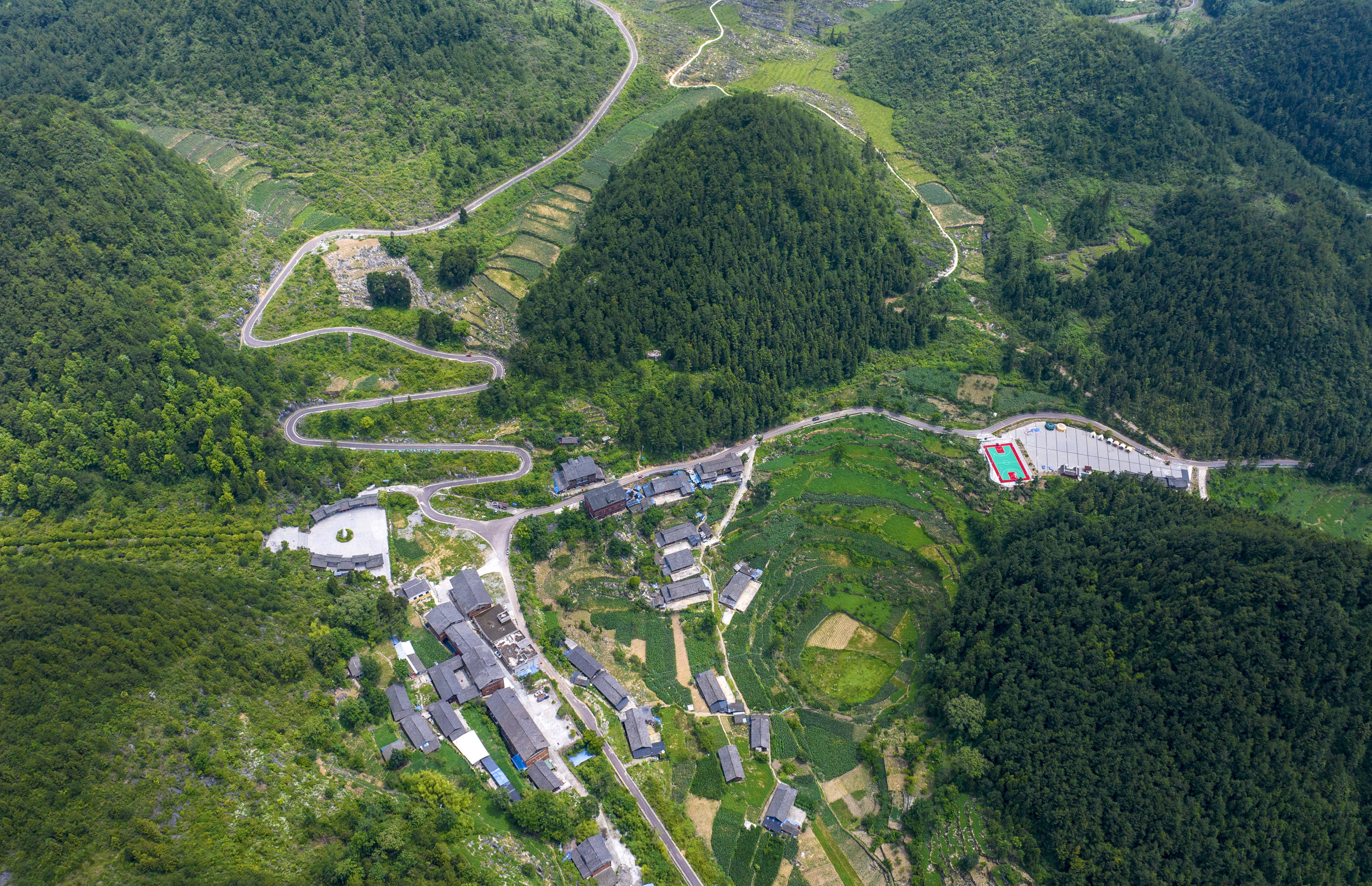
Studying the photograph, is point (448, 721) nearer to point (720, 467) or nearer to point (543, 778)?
point (543, 778)

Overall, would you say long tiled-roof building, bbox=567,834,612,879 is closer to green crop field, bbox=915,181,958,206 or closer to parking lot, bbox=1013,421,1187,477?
parking lot, bbox=1013,421,1187,477

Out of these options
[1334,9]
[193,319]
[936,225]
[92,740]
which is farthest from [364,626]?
[1334,9]

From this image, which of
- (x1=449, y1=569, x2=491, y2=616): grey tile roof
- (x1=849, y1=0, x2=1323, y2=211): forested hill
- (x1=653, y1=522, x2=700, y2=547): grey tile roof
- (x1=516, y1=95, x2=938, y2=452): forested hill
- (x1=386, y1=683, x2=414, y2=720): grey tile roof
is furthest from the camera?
(x1=849, y1=0, x2=1323, y2=211): forested hill

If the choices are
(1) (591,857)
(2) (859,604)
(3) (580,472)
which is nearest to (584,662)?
(1) (591,857)

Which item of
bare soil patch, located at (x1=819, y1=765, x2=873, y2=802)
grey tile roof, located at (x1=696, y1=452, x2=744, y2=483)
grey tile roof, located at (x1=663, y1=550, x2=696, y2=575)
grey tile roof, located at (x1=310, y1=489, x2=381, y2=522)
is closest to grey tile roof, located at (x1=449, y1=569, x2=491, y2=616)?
grey tile roof, located at (x1=310, y1=489, x2=381, y2=522)

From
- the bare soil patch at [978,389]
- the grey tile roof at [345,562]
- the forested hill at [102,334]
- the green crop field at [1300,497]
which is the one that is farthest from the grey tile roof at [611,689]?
the green crop field at [1300,497]

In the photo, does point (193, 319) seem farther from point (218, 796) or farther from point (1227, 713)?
point (1227, 713)
